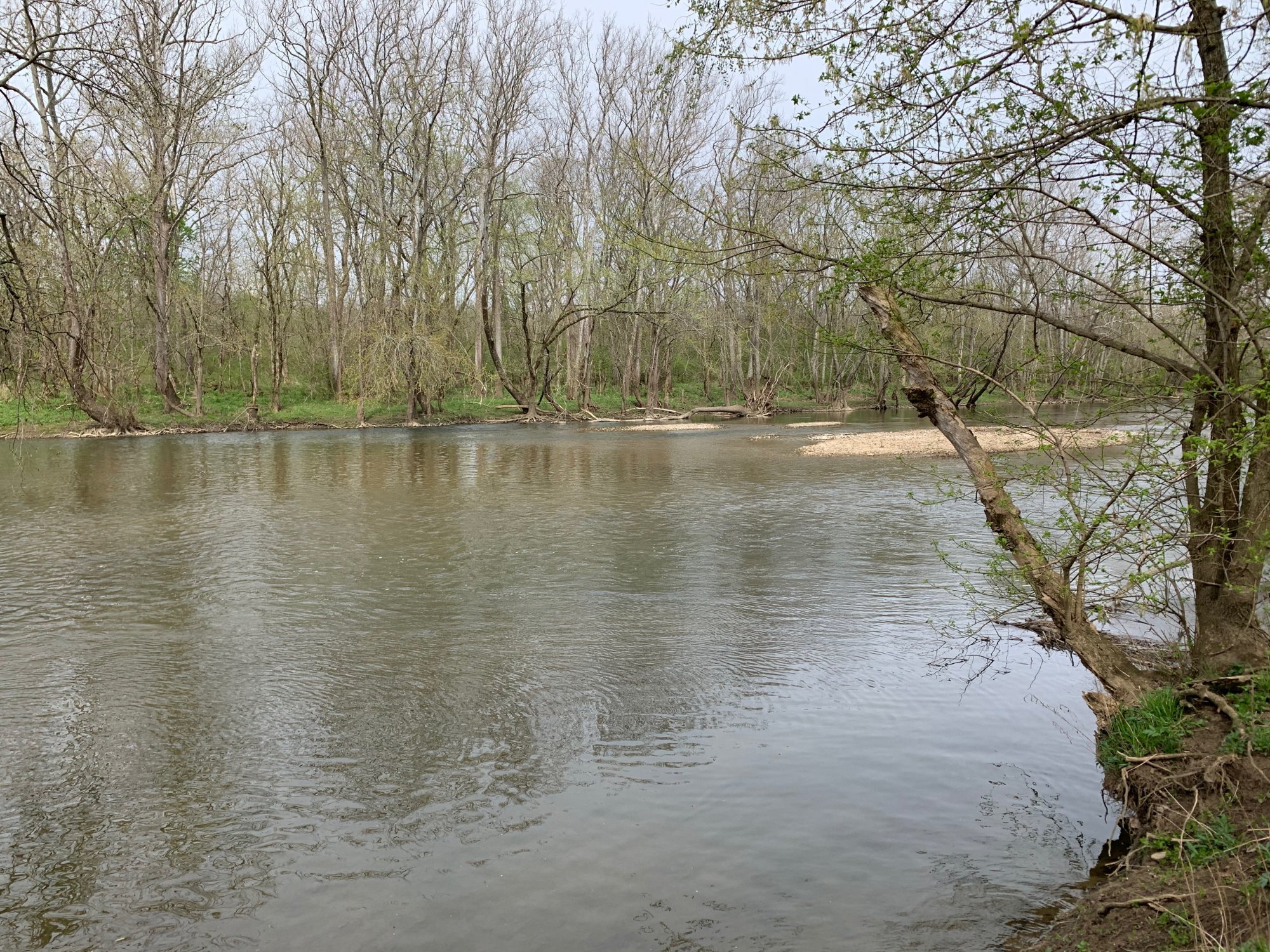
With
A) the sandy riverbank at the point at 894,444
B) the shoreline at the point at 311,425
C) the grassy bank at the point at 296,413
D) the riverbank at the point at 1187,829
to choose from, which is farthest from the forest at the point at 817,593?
the grassy bank at the point at 296,413

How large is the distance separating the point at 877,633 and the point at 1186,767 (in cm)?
401

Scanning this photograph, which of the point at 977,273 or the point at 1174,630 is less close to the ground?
the point at 977,273

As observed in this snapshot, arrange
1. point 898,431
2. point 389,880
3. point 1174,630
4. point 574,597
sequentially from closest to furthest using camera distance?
point 389,880 → point 1174,630 → point 574,597 → point 898,431

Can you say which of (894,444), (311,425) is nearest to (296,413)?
(311,425)

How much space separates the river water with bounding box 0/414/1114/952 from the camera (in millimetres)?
4246

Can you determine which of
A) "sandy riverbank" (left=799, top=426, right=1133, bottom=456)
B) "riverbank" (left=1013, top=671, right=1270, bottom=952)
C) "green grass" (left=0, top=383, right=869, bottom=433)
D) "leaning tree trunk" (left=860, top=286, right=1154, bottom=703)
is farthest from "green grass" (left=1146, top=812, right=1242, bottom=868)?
"green grass" (left=0, top=383, right=869, bottom=433)

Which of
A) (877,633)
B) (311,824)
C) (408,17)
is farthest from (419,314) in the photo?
(311,824)

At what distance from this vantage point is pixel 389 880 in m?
4.47

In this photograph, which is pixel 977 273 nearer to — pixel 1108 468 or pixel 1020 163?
pixel 1020 163

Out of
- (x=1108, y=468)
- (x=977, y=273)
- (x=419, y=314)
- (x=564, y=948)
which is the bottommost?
(x=564, y=948)

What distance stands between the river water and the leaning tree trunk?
0.67 m

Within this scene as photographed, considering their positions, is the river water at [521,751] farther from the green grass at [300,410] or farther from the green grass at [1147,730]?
the green grass at [300,410]

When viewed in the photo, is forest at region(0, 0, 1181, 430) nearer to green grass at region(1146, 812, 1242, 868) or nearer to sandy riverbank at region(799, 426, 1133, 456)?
sandy riverbank at region(799, 426, 1133, 456)

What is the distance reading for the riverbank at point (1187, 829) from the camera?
338cm
